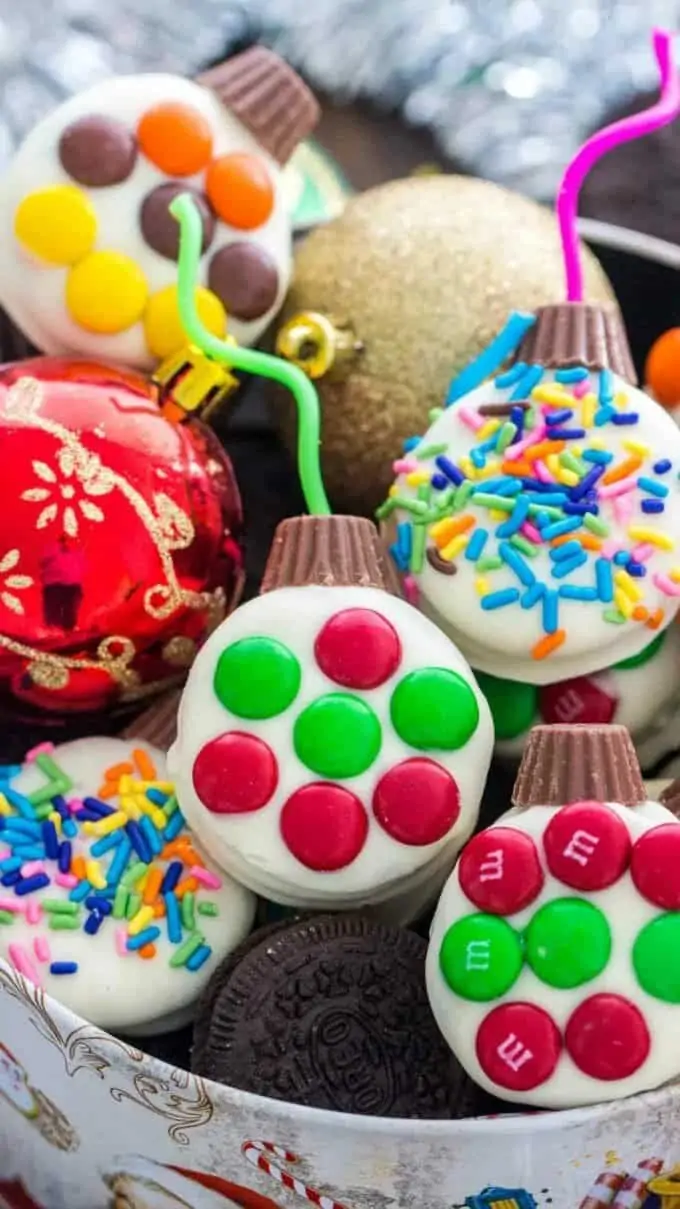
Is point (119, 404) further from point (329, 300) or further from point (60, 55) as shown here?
point (60, 55)

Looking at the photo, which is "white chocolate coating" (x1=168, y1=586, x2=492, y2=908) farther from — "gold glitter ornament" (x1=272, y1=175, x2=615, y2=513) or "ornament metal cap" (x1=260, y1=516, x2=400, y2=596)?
"gold glitter ornament" (x1=272, y1=175, x2=615, y2=513)

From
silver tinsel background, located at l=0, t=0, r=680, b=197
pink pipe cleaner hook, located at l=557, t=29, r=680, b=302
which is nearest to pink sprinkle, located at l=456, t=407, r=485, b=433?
pink pipe cleaner hook, located at l=557, t=29, r=680, b=302

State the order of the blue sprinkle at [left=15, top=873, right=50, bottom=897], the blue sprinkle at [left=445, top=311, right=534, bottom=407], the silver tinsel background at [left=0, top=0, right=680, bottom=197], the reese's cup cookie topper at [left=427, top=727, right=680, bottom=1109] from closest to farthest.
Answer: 1. the reese's cup cookie topper at [left=427, top=727, right=680, bottom=1109]
2. the blue sprinkle at [left=15, top=873, right=50, bottom=897]
3. the blue sprinkle at [left=445, top=311, right=534, bottom=407]
4. the silver tinsel background at [left=0, top=0, right=680, bottom=197]

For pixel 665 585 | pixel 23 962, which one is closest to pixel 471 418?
pixel 665 585

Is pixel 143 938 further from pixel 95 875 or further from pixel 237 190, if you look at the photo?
pixel 237 190

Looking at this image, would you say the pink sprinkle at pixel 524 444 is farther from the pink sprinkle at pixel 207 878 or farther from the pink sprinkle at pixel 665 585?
the pink sprinkle at pixel 207 878

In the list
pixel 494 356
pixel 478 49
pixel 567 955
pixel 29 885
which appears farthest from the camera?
pixel 478 49
